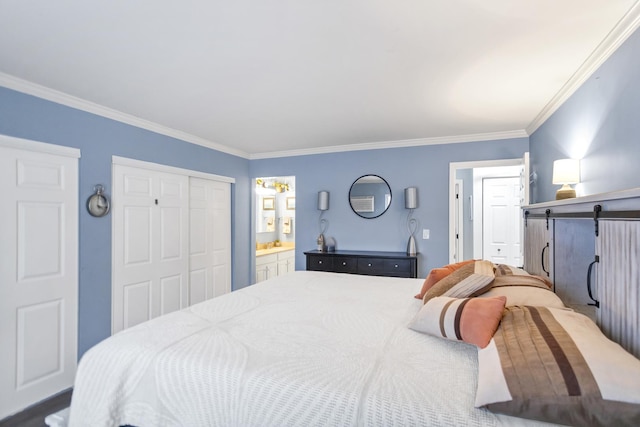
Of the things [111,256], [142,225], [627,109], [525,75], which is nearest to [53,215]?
[111,256]

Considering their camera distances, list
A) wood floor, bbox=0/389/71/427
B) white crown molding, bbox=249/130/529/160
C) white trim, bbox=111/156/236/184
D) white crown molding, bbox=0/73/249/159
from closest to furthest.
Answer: wood floor, bbox=0/389/71/427 → white crown molding, bbox=0/73/249/159 → white trim, bbox=111/156/236/184 → white crown molding, bbox=249/130/529/160

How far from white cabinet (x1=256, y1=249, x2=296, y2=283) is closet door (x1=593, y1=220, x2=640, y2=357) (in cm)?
454

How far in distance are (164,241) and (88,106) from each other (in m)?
1.50

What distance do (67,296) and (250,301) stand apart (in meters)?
1.74

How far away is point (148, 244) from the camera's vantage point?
338 cm

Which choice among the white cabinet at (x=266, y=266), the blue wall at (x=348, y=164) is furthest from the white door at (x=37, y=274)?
the white cabinet at (x=266, y=266)

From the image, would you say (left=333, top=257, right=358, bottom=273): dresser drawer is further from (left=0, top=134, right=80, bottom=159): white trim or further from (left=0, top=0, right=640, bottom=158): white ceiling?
(left=0, top=134, right=80, bottom=159): white trim

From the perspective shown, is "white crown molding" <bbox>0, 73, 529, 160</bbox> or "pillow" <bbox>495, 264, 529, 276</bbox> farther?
"white crown molding" <bbox>0, 73, 529, 160</bbox>

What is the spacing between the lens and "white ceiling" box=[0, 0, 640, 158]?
156cm

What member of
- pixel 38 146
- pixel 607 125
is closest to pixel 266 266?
pixel 38 146

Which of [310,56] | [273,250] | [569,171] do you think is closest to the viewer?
[310,56]

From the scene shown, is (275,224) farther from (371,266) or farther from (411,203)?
(411,203)

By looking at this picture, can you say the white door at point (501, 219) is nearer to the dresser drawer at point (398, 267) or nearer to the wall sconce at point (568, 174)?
the dresser drawer at point (398, 267)

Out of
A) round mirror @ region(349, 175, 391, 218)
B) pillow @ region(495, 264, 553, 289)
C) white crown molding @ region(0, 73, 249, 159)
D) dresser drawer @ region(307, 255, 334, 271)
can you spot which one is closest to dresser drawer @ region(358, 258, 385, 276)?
dresser drawer @ region(307, 255, 334, 271)
